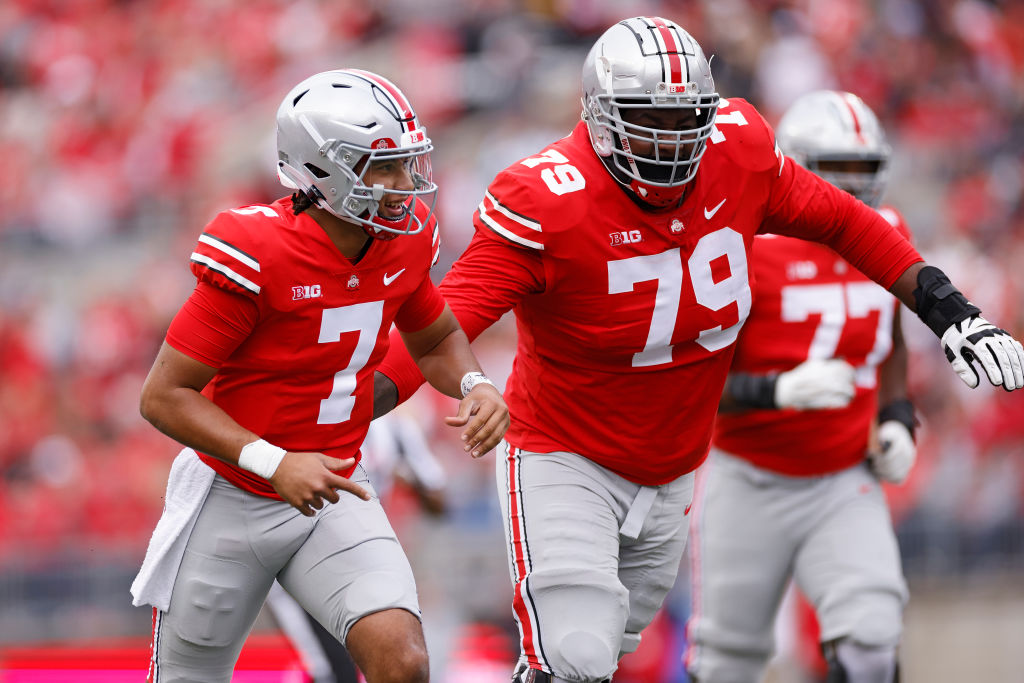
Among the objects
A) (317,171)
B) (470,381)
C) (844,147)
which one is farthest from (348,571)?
(844,147)

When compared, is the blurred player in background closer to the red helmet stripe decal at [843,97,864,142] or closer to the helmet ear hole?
the helmet ear hole

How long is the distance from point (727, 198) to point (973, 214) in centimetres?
649

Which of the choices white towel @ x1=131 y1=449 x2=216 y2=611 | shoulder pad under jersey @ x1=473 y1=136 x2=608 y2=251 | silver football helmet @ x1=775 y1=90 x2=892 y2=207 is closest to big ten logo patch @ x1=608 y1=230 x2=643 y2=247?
shoulder pad under jersey @ x1=473 y1=136 x2=608 y2=251

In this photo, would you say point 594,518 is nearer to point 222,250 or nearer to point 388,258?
point 388,258

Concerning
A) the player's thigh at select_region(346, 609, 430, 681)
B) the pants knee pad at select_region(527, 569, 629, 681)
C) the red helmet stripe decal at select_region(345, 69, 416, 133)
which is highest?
the red helmet stripe decal at select_region(345, 69, 416, 133)

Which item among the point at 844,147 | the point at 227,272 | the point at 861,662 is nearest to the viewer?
the point at 227,272

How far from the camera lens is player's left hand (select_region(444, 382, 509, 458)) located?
12.2ft

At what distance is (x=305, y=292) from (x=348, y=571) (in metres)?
0.74

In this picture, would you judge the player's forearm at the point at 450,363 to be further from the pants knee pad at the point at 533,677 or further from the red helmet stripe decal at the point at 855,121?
the red helmet stripe decal at the point at 855,121

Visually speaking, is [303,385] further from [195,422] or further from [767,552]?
[767,552]

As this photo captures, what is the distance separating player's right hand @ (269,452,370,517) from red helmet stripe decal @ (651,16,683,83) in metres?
1.43

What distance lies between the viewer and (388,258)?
4012 millimetres

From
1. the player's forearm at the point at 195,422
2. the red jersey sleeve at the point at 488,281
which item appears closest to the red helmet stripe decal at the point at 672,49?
the red jersey sleeve at the point at 488,281

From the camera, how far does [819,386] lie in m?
4.92
